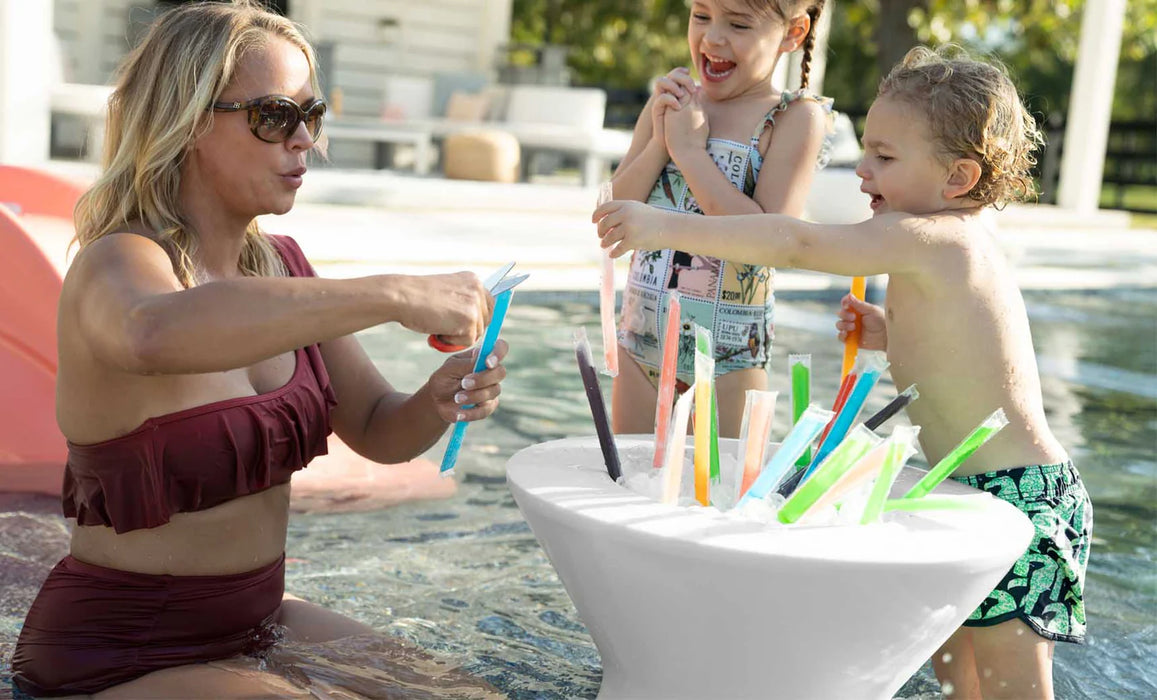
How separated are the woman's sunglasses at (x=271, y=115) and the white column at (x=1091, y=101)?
13809 mm

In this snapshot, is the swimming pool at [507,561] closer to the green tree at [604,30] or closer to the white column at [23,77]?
the white column at [23,77]

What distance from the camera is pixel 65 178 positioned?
3895mm

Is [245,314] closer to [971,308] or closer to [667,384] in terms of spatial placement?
[667,384]

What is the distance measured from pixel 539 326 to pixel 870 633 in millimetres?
5022

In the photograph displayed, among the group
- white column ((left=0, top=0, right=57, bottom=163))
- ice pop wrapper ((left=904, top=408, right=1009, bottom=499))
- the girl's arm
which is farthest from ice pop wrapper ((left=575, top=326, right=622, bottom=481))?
white column ((left=0, top=0, right=57, bottom=163))

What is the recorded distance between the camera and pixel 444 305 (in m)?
1.77

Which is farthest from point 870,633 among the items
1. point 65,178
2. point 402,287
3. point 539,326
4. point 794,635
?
point 539,326

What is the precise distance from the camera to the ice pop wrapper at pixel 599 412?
1.92 meters

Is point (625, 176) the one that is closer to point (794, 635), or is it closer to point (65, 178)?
point (794, 635)

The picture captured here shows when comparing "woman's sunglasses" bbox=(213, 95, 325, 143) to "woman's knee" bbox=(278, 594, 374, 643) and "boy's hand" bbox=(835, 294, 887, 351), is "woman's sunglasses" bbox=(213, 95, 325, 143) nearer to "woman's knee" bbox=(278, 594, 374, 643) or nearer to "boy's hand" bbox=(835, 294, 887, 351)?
"woman's knee" bbox=(278, 594, 374, 643)

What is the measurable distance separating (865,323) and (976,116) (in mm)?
517

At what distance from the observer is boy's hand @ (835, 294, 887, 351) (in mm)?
2537

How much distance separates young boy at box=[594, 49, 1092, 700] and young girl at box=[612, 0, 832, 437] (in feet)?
1.61

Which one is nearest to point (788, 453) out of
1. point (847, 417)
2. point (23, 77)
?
point (847, 417)
